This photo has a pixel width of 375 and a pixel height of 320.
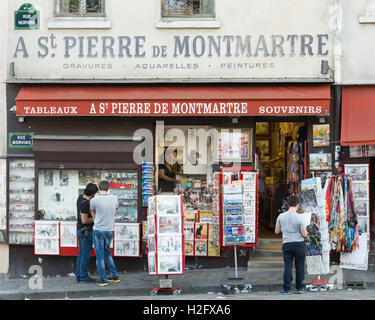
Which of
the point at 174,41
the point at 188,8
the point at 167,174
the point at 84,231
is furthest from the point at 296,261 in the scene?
the point at 188,8

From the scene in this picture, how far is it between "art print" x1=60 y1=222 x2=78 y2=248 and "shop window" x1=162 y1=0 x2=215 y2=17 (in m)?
4.48

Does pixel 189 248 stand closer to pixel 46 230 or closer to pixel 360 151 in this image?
pixel 46 230

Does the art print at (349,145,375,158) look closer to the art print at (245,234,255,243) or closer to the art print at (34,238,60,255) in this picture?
the art print at (245,234,255,243)

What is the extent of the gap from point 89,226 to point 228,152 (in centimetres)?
305

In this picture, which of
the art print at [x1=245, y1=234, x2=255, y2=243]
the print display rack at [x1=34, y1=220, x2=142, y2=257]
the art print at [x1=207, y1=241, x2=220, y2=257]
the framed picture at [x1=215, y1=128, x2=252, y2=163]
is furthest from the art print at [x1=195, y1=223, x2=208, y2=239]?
the framed picture at [x1=215, y1=128, x2=252, y2=163]

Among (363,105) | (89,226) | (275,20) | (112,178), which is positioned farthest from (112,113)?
(363,105)

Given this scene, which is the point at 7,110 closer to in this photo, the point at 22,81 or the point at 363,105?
the point at 22,81

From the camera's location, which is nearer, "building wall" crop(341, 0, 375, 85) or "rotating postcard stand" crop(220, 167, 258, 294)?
"rotating postcard stand" crop(220, 167, 258, 294)

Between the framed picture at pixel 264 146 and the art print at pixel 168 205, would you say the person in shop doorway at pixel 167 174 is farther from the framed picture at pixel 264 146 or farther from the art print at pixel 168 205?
the framed picture at pixel 264 146

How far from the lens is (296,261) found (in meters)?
10.1

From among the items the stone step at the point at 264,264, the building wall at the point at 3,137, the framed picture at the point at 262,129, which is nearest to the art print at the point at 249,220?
the stone step at the point at 264,264

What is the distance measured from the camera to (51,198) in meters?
12.5

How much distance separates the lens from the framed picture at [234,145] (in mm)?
12375

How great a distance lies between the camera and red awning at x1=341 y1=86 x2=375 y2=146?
11672 millimetres
